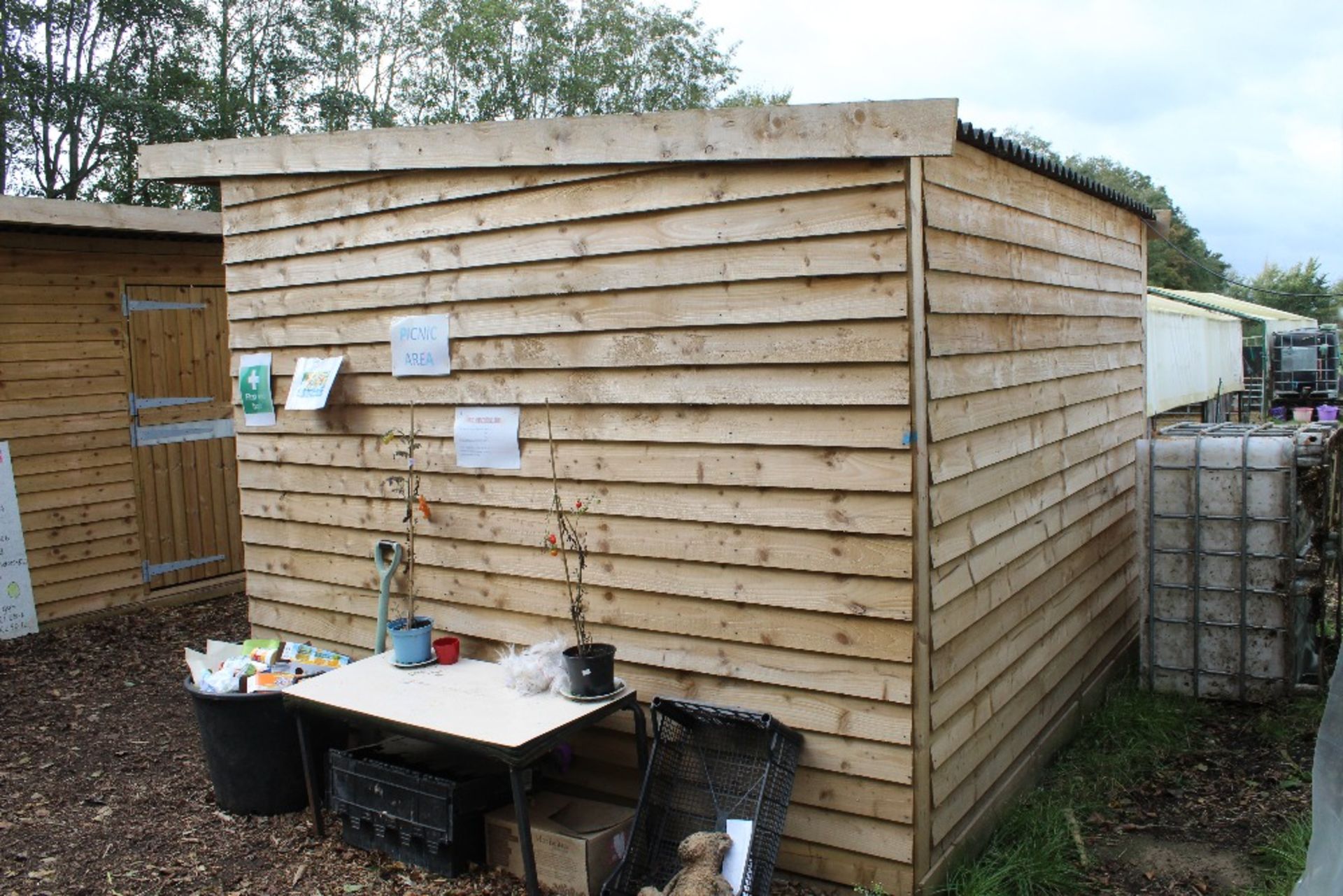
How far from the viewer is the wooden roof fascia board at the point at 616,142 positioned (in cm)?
336

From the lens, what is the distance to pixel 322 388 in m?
5.05

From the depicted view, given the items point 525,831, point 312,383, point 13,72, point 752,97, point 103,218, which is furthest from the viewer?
point 752,97

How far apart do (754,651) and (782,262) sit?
138cm

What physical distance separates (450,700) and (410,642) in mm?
512

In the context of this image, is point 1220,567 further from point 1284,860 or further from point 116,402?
Answer: point 116,402

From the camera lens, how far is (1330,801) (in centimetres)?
226

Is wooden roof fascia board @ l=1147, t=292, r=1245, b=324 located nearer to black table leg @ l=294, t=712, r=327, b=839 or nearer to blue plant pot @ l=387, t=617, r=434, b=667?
blue plant pot @ l=387, t=617, r=434, b=667

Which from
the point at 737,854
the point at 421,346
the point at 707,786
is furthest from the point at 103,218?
the point at 737,854

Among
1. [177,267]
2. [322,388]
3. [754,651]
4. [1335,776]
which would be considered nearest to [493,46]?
[177,267]

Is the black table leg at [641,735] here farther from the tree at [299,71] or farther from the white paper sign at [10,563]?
the tree at [299,71]

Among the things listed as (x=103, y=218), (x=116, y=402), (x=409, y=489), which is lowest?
(x=409, y=489)

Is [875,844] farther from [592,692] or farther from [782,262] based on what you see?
[782,262]

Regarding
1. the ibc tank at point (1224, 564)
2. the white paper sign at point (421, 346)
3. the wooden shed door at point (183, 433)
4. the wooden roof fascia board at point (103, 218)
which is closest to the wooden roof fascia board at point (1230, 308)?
the ibc tank at point (1224, 564)

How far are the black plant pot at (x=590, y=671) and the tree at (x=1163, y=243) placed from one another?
3642 cm
